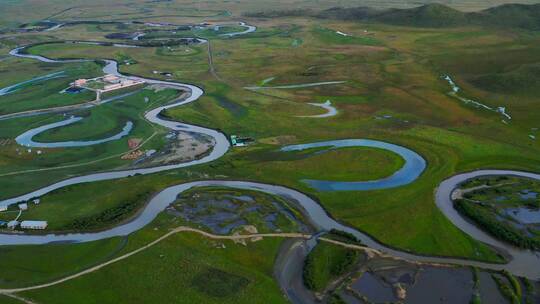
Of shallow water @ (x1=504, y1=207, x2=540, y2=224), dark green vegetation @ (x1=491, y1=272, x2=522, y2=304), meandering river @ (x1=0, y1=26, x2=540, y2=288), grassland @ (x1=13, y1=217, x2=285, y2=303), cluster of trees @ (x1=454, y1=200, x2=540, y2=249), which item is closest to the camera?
dark green vegetation @ (x1=491, y1=272, x2=522, y2=304)

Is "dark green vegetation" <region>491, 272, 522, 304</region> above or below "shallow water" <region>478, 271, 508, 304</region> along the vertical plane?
above

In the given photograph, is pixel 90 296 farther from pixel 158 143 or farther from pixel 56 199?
pixel 158 143

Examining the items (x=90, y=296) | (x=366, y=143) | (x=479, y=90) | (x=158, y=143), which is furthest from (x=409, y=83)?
(x=90, y=296)

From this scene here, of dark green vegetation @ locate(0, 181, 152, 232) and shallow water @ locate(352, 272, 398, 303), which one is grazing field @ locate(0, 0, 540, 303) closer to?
dark green vegetation @ locate(0, 181, 152, 232)

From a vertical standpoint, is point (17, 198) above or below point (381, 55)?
below

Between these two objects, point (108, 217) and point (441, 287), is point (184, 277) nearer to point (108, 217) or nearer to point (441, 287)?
point (108, 217)

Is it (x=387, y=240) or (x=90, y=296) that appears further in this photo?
(x=387, y=240)

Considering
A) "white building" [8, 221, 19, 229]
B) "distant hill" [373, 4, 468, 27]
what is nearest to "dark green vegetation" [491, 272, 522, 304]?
"white building" [8, 221, 19, 229]

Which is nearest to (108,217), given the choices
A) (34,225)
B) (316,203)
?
(34,225)
